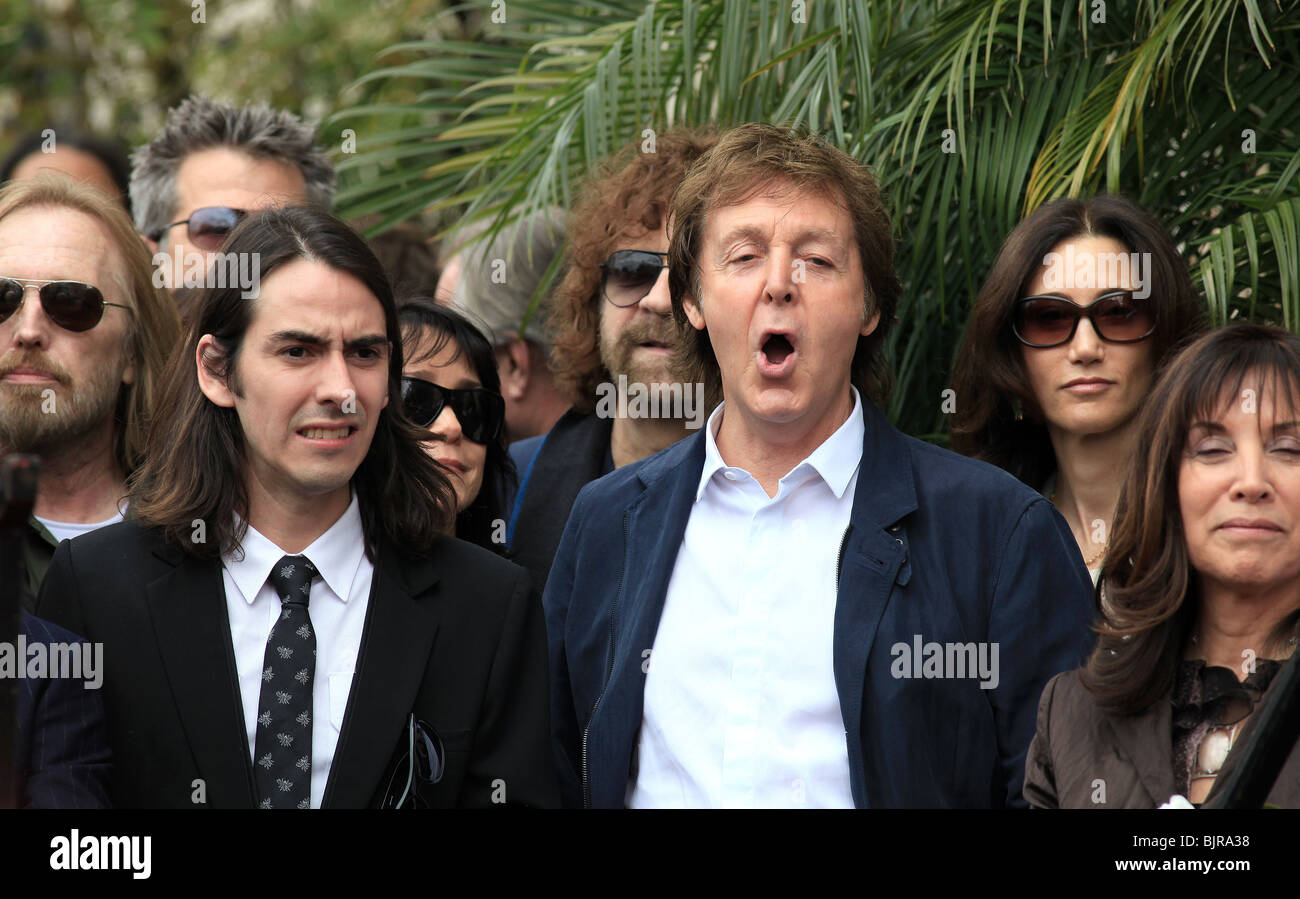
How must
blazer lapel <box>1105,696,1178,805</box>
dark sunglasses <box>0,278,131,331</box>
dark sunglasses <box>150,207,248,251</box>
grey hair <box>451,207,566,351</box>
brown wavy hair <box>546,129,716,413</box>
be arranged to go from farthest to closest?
grey hair <box>451,207,566,351</box> < dark sunglasses <box>150,207,248,251</box> < brown wavy hair <box>546,129,716,413</box> < dark sunglasses <box>0,278,131,331</box> < blazer lapel <box>1105,696,1178,805</box>

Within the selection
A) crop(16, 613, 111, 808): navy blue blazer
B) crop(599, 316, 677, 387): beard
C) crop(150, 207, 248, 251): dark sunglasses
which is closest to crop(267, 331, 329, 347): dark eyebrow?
crop(16, 613, 111, 808): navy blue blazer

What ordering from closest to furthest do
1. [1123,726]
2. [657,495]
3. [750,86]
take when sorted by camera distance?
[1123,726]
[657,495]
[750,86]

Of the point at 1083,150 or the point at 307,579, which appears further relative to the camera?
the point at 1083,150

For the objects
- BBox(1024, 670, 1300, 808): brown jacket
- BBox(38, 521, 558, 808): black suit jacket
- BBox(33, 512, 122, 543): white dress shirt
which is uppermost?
BBox(33, 512, 122, 543): white dress shirt

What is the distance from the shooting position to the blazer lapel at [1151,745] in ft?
9.37

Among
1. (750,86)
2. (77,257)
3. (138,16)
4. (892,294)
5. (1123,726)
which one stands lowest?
(1123,726)

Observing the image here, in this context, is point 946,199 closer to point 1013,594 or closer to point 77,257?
point 1013,594

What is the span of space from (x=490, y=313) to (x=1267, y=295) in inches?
101

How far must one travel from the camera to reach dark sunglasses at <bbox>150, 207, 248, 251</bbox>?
5.39 metres

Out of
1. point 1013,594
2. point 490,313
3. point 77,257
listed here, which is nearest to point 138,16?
point 490,313

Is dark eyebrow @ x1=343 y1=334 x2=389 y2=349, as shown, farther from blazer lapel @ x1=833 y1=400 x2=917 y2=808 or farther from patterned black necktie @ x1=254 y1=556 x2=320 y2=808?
blazer lapel @ x1=833 y1=400 x2=917 y2=808

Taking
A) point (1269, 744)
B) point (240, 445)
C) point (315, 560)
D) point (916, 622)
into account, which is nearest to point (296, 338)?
point (240, 445)

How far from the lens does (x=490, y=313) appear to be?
5582 millimetres

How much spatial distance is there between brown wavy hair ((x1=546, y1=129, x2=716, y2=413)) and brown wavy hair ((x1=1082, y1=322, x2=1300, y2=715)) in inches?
79.1
